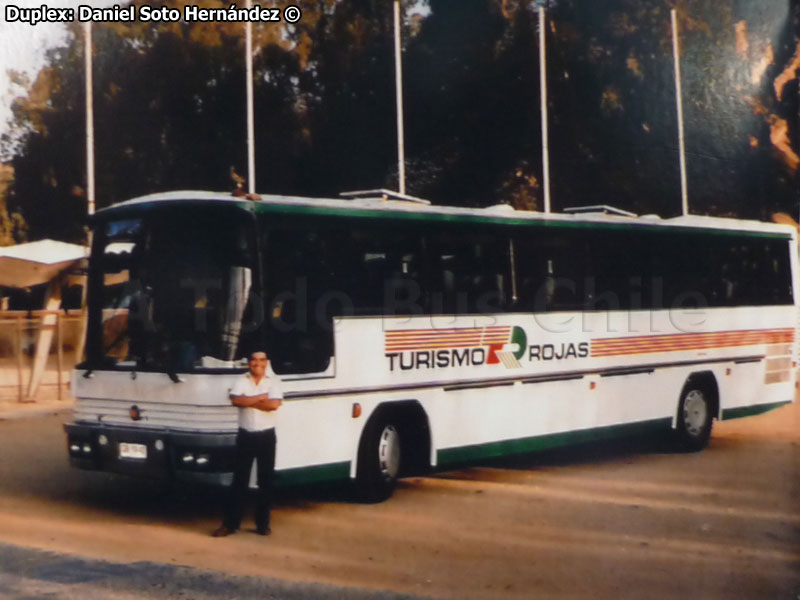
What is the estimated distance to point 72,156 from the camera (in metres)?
14.3

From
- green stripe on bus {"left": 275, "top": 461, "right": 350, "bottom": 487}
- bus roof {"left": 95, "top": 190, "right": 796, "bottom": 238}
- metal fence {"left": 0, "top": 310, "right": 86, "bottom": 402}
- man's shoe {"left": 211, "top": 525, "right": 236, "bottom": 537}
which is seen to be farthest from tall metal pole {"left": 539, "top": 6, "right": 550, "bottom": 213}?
man's shoe {"left": 211, "top": 525, "right": 236, "bottom": 537}

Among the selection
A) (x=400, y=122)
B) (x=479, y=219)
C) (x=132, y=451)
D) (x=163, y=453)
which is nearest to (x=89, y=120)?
(x=479, y=219)

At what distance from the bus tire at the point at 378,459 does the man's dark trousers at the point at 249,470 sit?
146 cm

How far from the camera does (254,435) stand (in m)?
9.59

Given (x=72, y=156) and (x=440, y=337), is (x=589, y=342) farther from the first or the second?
(x=72, y=156)

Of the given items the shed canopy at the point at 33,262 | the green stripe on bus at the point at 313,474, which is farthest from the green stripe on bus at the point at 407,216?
the shed canopy at the point at 33,262

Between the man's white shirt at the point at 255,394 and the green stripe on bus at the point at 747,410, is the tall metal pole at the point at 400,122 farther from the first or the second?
the man's white shirt at the point at 255,394

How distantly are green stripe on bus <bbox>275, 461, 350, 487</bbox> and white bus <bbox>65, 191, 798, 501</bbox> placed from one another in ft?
0.06

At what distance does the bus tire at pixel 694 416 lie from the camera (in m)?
15.2

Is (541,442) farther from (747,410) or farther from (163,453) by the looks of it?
(163,453)

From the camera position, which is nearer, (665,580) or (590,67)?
(665,580)

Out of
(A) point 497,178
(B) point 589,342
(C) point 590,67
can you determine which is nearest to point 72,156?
(B) point 589,342

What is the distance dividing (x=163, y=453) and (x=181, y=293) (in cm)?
135

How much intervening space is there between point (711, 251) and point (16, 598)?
35.1ft
